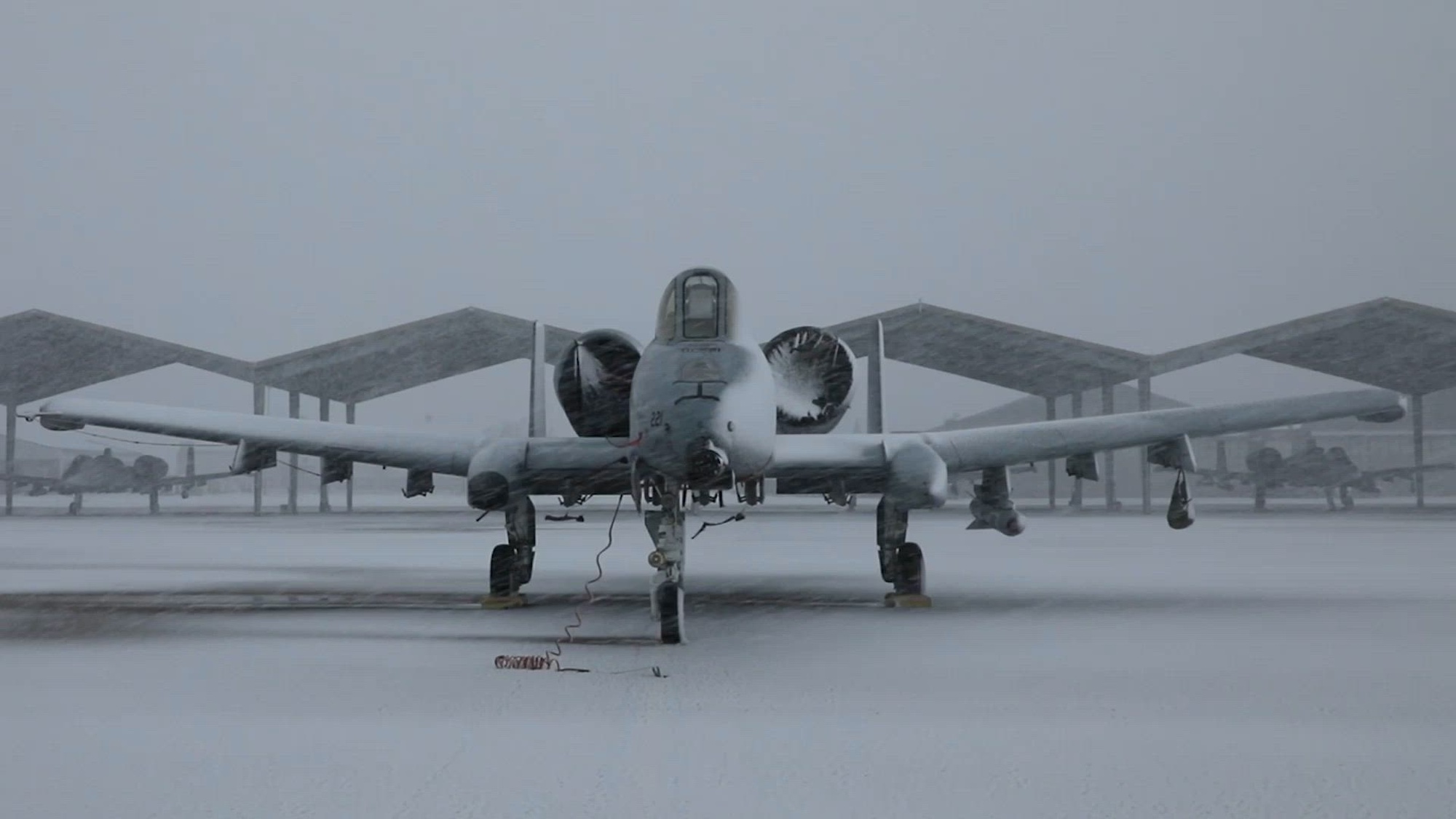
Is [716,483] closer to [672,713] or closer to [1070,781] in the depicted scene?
[672,713]

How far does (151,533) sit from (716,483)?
1088 inches

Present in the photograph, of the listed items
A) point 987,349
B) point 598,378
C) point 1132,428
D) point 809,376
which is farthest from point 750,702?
point 987,349

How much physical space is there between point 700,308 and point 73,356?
127ft

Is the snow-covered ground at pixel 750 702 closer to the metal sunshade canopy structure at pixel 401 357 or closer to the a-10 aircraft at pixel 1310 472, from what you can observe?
the metal sunshade canopy structure at pixel 401 357

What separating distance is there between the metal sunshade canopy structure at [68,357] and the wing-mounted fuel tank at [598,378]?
1215 inches

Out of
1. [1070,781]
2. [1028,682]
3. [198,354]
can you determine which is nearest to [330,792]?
[1070,781]

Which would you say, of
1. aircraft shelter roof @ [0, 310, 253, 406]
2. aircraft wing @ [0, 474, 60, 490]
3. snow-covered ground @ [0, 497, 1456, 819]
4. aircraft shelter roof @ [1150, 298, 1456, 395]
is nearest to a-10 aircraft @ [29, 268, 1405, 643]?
snow-covered ground @ [0, 497, 1456, 819]

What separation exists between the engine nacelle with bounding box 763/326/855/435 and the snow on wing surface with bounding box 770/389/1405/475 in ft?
4.41

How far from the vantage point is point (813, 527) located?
124 feet

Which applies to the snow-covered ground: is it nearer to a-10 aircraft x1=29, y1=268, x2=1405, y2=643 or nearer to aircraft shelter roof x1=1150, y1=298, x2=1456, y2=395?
a-10 aircraft x1=29, y1=268, x2=1405, y2=643

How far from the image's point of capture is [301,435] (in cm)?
1411

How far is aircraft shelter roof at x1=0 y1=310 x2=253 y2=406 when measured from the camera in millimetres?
39656

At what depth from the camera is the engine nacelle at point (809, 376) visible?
1480 cm

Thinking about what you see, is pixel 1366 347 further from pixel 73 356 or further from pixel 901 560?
pixel 73 356
